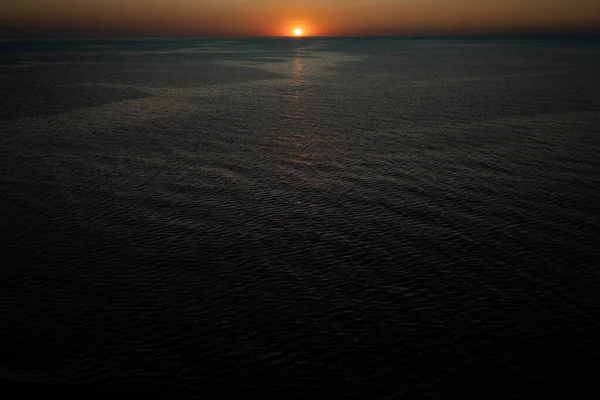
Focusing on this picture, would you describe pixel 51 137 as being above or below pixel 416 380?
above

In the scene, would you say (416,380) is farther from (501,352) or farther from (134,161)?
(134,161)

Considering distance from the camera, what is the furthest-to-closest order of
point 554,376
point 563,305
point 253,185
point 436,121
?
point 436,121, point 253,185, point 563,305, point 554,376

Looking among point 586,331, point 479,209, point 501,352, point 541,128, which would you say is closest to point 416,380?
point 501,352

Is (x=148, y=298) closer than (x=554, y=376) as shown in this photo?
No

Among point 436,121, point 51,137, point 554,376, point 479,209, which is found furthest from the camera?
point 436,121

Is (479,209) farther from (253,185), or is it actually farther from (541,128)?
(541,128)

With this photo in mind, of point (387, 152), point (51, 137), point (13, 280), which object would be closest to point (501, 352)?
Answer: point (13, 280)
